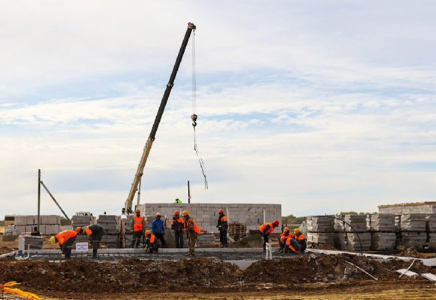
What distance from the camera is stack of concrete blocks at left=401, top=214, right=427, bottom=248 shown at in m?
29.1

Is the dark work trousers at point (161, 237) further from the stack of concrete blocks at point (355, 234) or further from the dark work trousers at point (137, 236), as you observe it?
the stack of concrete blocks at point (355, 234)

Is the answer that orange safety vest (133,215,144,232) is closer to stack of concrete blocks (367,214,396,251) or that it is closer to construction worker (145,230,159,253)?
construction worker (145,230,159,253)

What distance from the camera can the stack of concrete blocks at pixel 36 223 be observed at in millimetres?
46344

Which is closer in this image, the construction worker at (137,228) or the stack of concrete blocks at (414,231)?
the construction worker at (137,228)

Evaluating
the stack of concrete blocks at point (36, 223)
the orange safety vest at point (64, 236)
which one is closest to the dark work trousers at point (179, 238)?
the orange safety vest at point (64, 236)

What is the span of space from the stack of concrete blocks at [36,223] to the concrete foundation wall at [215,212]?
11.4 m

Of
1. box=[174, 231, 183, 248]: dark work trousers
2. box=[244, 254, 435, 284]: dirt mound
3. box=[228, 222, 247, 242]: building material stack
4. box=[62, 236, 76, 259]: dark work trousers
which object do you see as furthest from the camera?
box=[228, 222, 247, 242]: building material stack

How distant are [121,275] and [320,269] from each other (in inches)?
234

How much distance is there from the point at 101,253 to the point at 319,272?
9.31 meters

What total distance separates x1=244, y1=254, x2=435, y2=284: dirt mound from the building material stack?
1702 centimetres

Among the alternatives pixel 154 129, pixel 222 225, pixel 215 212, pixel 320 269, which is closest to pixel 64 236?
pixel 222 225

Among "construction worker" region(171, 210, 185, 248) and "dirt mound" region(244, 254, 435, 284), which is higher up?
"construction worker" region(171, 210, 185, 248)

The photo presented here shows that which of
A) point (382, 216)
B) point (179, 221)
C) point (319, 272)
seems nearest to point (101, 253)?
point (179, 221)

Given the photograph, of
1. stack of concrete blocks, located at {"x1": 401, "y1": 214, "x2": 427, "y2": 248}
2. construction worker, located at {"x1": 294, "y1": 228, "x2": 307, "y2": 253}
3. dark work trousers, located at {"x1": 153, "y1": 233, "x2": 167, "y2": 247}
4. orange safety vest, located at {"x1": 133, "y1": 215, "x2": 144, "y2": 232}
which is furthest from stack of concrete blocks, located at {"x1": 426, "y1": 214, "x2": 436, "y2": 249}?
orange safety vest, located at {"x1": 133, "y1": 215, "x2": 144, "y2": 232}
